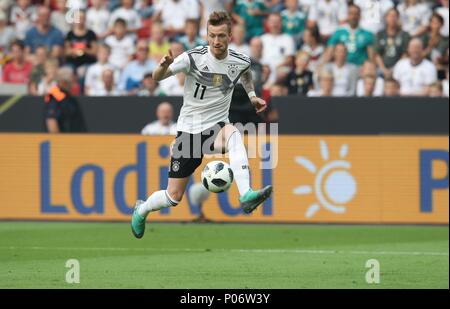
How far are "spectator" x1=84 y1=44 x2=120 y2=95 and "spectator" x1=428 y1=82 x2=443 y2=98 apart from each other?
5.54 meters

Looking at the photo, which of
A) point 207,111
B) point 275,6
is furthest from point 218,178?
point 275,6

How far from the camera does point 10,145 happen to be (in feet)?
55.7

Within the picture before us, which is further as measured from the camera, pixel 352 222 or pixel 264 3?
pixel 264 3

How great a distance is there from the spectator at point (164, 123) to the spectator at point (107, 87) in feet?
4.66

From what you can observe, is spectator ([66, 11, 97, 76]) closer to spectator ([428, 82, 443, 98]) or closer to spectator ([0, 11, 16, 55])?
spectator ([0, 11, 16, 55])

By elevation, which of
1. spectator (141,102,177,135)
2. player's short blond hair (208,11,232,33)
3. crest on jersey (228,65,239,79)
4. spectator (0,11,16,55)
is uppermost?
spectator (0,11,16,55)

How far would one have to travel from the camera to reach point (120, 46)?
1988cm

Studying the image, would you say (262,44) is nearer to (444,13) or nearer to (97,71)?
(97,71)

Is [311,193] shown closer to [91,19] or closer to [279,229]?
[279,229]

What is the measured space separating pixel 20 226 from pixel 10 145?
4.87ft

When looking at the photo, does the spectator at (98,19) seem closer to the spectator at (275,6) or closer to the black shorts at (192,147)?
the spectator at (275,6)

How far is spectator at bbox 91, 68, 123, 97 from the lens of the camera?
1858 centimetres

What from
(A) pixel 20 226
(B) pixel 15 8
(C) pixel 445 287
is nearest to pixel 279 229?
(A) pixel 20 226

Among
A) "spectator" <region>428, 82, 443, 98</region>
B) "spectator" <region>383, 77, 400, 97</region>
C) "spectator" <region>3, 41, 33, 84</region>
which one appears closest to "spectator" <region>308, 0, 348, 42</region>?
"spectator" <region>383, 77, 400, 97</region>
